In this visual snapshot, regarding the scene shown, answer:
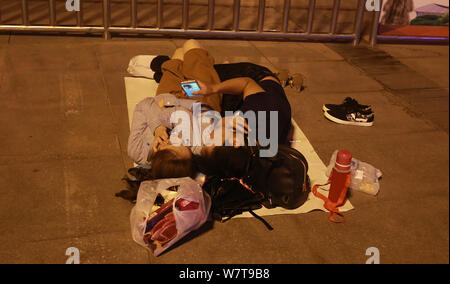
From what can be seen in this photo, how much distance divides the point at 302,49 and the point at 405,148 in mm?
2567

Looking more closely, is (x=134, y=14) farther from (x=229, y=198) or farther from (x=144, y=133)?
(x=229, y=198)

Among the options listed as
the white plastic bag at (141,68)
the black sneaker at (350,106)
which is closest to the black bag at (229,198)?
the black sneaker at (350,106)

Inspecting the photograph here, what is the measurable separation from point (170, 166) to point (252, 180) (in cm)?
56

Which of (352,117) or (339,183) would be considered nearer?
(339,183)

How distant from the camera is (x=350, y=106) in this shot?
5.02 meters

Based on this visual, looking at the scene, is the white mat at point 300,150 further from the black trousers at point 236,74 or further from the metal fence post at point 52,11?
the metal fence post at point 52,11

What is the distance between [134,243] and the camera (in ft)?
A: 10.9

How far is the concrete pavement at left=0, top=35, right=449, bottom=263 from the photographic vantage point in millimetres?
3266

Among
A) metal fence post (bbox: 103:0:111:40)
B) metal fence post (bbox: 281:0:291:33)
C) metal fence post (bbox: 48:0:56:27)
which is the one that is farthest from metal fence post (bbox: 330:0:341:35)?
metal fence post (bbox: 48:0:56:27)

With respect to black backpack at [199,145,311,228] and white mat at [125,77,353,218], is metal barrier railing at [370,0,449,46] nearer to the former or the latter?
white mat at [125,77,353,218]

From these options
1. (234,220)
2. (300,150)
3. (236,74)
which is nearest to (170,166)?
(234,220)

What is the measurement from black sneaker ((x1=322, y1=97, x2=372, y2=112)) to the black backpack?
4.89ft

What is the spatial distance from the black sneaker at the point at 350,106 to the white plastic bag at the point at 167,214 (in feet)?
6.74
